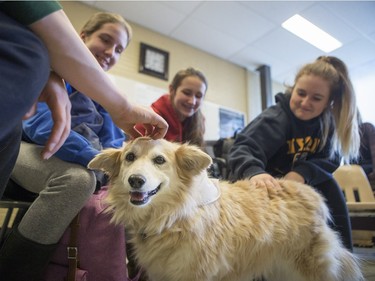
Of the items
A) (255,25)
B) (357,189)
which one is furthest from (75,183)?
(255,25)

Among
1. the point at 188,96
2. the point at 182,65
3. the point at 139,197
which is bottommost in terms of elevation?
the point at 139,197

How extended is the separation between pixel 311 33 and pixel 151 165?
3.80m

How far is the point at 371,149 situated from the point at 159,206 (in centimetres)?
279

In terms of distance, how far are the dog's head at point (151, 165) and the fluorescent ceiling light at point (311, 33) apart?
3.29 metres

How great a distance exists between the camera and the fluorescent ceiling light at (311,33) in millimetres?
3588

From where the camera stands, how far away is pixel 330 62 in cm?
168

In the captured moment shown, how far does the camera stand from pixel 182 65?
159 inches

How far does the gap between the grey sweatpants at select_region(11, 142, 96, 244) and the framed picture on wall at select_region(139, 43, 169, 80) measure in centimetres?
267

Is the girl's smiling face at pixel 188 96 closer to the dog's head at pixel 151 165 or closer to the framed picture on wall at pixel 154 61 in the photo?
the dog's head at pixel 151 165

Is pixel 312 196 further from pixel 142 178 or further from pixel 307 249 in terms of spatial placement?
pixel 142 178

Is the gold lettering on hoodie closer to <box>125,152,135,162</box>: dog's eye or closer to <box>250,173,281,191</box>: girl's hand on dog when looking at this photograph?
<box>250,173,281,191</box>: girl's hand on dog

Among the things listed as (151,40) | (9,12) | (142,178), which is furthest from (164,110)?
(151,40)

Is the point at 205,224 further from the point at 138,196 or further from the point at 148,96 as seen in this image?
the point at 148,96

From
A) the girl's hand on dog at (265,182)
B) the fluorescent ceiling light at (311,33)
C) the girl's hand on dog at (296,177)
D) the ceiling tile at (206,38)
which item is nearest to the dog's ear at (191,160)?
the girl's hand on dog at (265,182)
